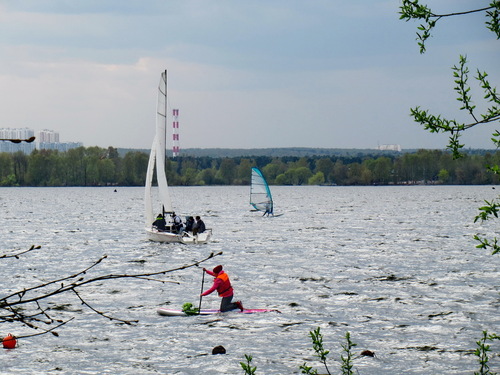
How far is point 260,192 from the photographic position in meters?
99.4

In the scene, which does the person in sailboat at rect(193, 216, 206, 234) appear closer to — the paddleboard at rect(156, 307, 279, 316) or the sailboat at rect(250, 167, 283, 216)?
the paddleboard at rect(156, 307, 279, 316)

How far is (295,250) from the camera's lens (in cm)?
5397

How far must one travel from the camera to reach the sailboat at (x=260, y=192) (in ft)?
Answer: 298

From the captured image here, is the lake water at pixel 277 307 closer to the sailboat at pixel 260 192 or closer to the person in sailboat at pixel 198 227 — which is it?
the person in sailboat at pixel 198 227

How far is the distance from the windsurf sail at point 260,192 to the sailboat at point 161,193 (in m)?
35.4

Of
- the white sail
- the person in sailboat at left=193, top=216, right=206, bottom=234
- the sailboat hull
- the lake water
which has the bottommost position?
the lake water

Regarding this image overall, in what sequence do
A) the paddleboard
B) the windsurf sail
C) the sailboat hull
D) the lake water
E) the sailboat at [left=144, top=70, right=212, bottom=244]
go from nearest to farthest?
Answer: 1. the lake water
2. the paddleboard
3. the sailboat hull
4. the sailboat at [left=144, top=70, right=212, bottom=244]
5. the windsurf sail

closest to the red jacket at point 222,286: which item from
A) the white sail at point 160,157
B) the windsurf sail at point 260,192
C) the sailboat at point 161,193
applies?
the sailboat at point 161,193

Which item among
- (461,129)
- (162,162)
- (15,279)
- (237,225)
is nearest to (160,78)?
(162,162)

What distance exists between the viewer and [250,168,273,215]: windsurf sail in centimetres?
9088

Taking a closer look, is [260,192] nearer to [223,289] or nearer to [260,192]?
[260,192]

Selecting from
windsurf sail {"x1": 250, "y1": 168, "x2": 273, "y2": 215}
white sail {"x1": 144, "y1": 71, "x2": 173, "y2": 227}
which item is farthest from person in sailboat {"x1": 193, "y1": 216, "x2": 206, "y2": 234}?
windsurf sail {"x1": 250, "y1": 168, "x2": 273, "y2": 215}

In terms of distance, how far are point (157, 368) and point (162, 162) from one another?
3386 centimetres

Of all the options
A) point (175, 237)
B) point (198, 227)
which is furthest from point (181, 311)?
point (198, 227)
